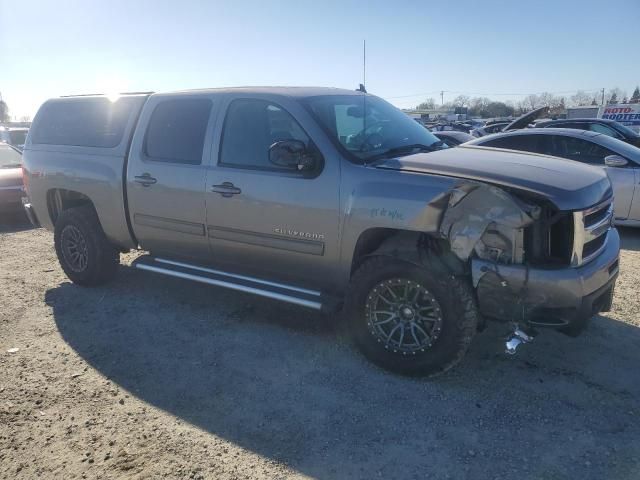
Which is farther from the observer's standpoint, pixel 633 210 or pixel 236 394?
pixel 633 210

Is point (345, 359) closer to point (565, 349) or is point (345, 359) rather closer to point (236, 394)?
point (236, 394)

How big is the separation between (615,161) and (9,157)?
1104 cm

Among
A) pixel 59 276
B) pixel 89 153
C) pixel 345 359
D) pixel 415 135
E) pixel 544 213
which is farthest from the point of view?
pixel 59 276

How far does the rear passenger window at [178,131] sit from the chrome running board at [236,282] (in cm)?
98

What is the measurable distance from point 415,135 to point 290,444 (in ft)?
9.24

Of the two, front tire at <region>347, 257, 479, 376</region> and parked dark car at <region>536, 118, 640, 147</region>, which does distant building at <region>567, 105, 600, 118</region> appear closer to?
parked dark car at <region>536, 118, 640, 147</region>

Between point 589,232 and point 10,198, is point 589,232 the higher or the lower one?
the higher one

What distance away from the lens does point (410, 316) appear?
352 centimetres

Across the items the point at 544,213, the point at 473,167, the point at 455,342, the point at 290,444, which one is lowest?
the point at 290,444

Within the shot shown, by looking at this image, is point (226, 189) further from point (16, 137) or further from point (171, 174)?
point (16, 137)

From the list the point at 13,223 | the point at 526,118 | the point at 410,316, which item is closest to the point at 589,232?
the point at 410,316

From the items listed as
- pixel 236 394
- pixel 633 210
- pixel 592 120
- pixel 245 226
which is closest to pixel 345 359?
pixel 236 394

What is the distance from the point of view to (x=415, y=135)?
178 inches

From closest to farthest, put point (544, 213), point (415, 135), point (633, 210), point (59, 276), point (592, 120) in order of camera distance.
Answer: point (544, 213), point (415, 135), point (59, 276), point (633, 210), point (592, 120)
